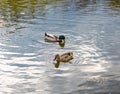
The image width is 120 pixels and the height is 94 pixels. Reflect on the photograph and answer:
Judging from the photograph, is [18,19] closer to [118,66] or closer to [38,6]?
[38,6]

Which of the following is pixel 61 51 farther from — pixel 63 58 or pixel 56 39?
pixel 56 39

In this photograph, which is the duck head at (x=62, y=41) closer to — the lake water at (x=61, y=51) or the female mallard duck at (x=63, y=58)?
the lake water at (x=61, y=51)

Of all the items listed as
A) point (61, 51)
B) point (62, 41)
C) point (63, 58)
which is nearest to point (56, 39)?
point (62, 41)

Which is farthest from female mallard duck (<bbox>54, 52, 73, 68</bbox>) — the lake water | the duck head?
the duck head

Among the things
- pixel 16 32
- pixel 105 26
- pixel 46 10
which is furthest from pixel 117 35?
pixel 46 10

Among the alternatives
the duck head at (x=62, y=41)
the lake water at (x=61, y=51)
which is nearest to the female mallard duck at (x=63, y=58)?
the lake water at (x=61, y=51)

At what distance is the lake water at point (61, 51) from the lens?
19.6 m

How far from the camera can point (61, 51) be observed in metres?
27.1

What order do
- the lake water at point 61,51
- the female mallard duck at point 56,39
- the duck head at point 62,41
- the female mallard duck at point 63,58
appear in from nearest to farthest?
the lake water at point 61,51 < the female mallard duck at point 63,58 < the duck head at point 62,41 < the female mallard duck at point 56,39

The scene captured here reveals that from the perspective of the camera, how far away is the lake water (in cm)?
1959

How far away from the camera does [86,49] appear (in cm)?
2642

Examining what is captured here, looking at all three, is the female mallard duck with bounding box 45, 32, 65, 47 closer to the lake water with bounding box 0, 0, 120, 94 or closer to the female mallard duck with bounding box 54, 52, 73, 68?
the lake water with bounding box 0, 0, 120, 94

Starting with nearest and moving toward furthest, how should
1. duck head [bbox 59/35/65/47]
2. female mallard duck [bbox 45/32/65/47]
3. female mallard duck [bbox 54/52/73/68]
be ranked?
female mallard duck [bbox 54/52/73/68] → duck head [bbox 59/35/65/47] → female mallard duck [bbox 45/32/65/47]

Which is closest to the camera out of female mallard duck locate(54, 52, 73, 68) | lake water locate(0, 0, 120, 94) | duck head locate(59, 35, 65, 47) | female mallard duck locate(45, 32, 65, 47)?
lake water locate(0, 0, 120, 94)
